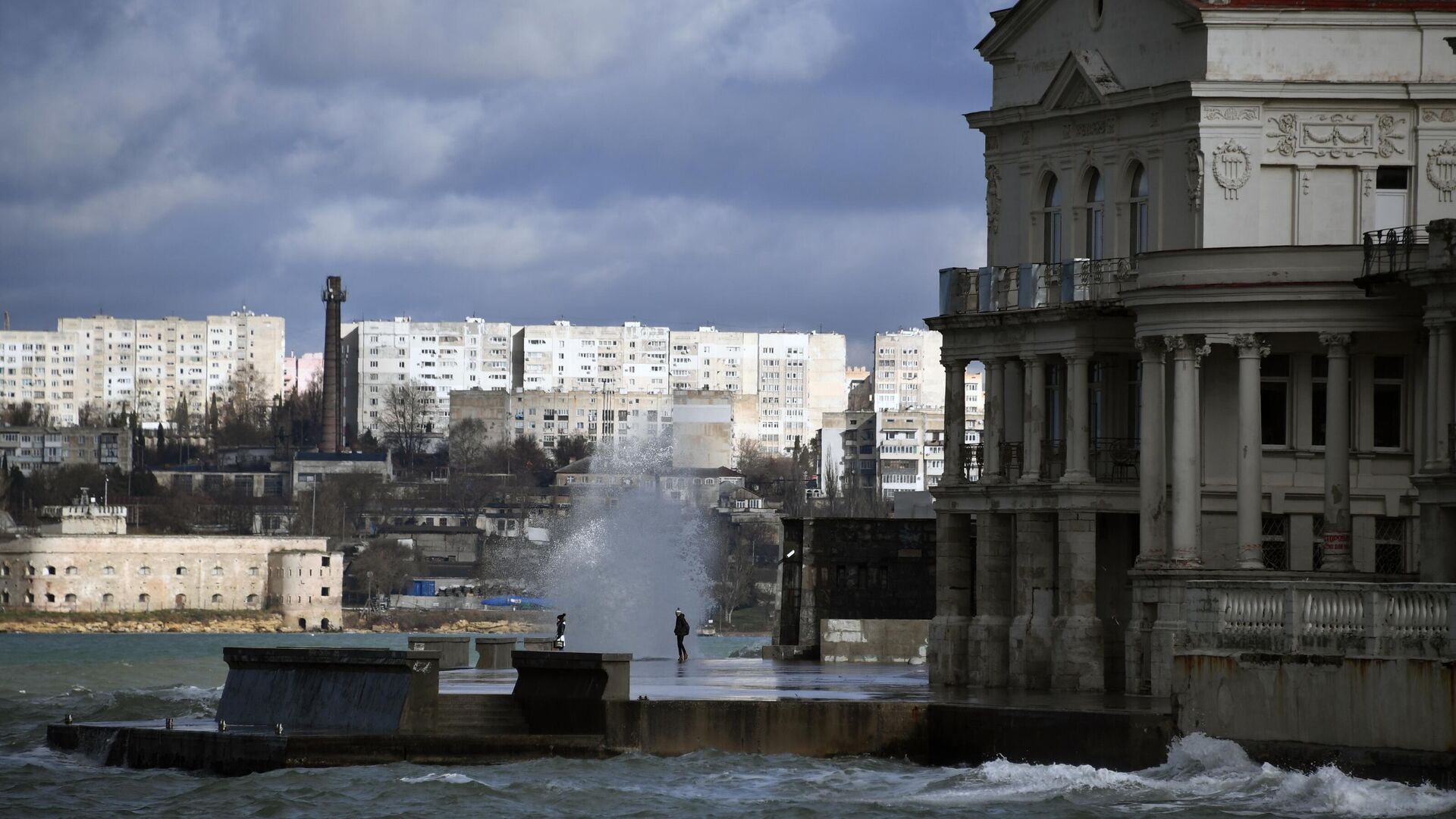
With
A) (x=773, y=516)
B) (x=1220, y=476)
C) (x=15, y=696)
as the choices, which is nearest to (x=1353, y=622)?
(x=1220, y=476)

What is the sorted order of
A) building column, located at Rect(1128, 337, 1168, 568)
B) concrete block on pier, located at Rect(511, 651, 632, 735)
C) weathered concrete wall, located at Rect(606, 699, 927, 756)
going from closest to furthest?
weathered concrete wall, located at Rect(606, 699, 927, 756)
concrete block on pier, located at Rect(511, 651, 632, 735)
building column, located at Rect(1128, 337, 1168, 568)

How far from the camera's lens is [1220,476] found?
1662 inches

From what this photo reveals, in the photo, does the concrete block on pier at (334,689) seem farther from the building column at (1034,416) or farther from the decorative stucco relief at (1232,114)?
the decorative stucco relief at (1232,114)

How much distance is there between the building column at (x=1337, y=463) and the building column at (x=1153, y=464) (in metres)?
2.42

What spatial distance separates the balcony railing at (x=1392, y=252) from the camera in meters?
38.9

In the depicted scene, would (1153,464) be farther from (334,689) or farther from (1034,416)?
(334,689)

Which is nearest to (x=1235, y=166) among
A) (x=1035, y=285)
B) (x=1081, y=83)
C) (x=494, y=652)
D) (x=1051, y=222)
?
(x=1081, y=83)

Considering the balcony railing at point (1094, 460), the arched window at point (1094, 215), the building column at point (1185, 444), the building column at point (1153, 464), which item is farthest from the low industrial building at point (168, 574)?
the building column at point (1185, 444)

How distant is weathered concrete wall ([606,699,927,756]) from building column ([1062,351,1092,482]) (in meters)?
7.57

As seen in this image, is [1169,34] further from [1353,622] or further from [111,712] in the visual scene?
[111,712]

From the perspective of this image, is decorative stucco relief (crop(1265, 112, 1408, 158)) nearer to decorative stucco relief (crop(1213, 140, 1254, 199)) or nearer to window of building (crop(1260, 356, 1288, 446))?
decorative stucco relief (crop(1213, 140, 1254, 199))

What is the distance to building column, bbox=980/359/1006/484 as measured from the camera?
46.1 metres

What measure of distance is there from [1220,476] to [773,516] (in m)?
154

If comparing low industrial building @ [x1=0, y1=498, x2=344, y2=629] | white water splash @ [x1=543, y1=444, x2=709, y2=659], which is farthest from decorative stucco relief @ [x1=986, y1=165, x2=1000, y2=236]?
low industrial building @ [x1=0, y1=498, x2=344, y2=629]
